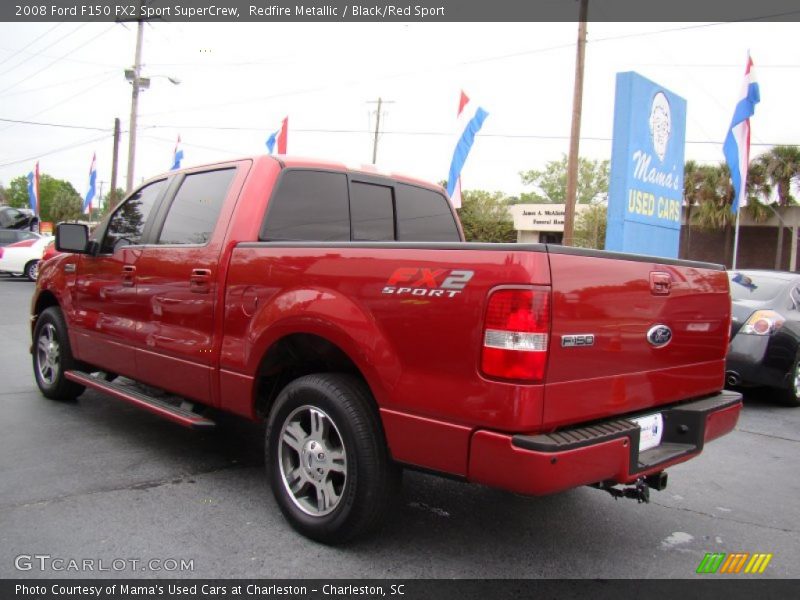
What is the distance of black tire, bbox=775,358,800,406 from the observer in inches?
258

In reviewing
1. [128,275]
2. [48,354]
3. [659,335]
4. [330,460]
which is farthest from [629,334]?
[48,354]

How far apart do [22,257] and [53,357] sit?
17.3 m

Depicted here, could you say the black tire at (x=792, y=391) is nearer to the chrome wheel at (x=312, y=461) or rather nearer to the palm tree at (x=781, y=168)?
the chrome wheel at (x=312, y=461)

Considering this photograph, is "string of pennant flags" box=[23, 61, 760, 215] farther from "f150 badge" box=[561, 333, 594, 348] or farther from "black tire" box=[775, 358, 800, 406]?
"f150 badge" box=[561, 333, 594, 348]

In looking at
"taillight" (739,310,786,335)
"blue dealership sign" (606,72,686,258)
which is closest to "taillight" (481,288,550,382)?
"taillight" (739,310,786,335)

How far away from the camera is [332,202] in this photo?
4.11 m

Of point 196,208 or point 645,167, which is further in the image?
point 645,167

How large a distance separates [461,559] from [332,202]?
226 centimetres

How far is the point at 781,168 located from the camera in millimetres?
27812

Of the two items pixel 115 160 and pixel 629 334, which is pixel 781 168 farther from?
pixel 115 160

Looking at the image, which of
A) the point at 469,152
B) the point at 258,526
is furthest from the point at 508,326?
the point at 469,152
